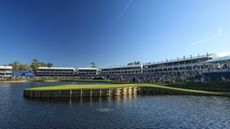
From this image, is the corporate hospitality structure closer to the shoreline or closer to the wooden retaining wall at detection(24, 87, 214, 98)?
the shoreline

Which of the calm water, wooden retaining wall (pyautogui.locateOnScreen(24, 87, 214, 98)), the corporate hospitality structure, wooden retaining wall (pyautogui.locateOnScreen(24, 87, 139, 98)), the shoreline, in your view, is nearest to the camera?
the calm water

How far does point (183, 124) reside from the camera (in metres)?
→ 31.0

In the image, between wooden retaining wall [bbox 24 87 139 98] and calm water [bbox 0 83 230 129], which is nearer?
calm water [bbox 0 83 230 129]

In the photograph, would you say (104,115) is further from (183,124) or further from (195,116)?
(195,116)

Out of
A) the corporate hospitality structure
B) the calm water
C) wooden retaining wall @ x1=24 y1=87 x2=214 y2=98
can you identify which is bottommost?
the calm water

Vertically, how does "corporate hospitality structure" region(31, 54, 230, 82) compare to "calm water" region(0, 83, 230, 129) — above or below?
above

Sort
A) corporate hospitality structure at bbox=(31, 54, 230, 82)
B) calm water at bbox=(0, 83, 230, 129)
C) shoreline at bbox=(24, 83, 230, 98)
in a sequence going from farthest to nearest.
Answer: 1. corporate hospitality structure at bbox=(31, 54, 230, 82)
2. shoreline at bbox=(24, 83, 230, 98)
3. calm water at bbox=(0, 83, 230, 129)

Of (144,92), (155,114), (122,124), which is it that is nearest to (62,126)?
(122,124)

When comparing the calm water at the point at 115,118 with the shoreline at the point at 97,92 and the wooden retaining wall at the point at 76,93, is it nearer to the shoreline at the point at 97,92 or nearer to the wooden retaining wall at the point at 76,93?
the wooden retaining wall at the point at 76,93

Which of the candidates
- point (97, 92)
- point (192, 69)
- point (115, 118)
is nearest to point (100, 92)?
point (97, 92)

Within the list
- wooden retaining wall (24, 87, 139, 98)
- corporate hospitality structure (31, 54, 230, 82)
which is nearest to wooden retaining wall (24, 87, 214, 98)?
wooden retaining wall (24, 87, 139, 98)

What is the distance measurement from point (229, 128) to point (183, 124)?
19.2ft

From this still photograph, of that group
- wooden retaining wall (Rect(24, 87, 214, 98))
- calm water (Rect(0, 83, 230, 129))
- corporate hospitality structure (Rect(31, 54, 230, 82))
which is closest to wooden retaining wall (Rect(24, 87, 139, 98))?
wooden retaining wall (Rect(24, 87, 214, 98))

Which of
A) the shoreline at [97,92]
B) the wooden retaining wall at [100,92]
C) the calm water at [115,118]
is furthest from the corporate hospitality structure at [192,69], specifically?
the calm water at [115,118]
